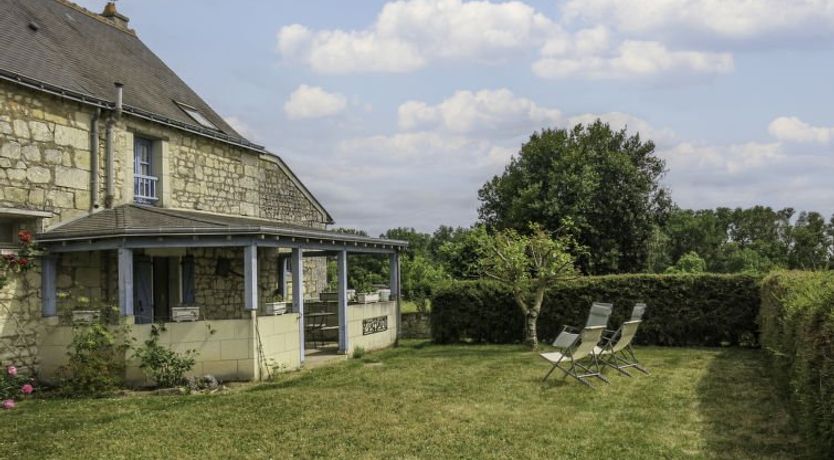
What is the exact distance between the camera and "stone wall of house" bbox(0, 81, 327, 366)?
9.89m

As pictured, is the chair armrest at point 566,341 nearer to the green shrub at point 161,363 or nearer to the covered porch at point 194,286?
the covered porch at point 194,286

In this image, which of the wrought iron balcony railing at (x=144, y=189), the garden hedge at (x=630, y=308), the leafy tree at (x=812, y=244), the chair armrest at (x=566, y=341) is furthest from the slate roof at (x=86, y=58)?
the leafy tree at (x=812, y=244)

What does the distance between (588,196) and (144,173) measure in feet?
66.3

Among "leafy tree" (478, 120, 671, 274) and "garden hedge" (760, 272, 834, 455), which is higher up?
"leafy tree" (478, 120, 671, 274)

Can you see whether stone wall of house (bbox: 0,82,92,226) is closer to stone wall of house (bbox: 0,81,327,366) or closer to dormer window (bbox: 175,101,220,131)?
stone wall of house (bbox: 0,81,327,366)

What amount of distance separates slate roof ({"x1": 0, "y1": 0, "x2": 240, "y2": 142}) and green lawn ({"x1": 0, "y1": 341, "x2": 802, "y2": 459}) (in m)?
5.81

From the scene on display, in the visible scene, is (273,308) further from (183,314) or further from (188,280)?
(188,280)

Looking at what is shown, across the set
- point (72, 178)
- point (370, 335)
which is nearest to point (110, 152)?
point (72, 178)

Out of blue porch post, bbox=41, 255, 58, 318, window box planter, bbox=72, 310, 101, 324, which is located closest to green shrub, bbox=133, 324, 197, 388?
window box planter, bbox=72, 310, 101, 324

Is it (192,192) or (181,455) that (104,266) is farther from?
(181,455)

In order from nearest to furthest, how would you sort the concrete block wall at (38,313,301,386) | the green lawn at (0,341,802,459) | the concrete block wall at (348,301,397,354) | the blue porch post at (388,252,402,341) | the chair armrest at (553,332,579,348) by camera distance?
the green lawn at (0,341,802,459) < the chair armrest at (553,332,579,348) < the concrete block wall at (38,313,301,386) < the concrete block wall at (348,301,397,354) < the blue porch post at (388,252,402,341)

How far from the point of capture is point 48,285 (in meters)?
10.4

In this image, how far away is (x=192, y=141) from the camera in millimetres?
13953

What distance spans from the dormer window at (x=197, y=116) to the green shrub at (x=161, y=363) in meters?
6.29
